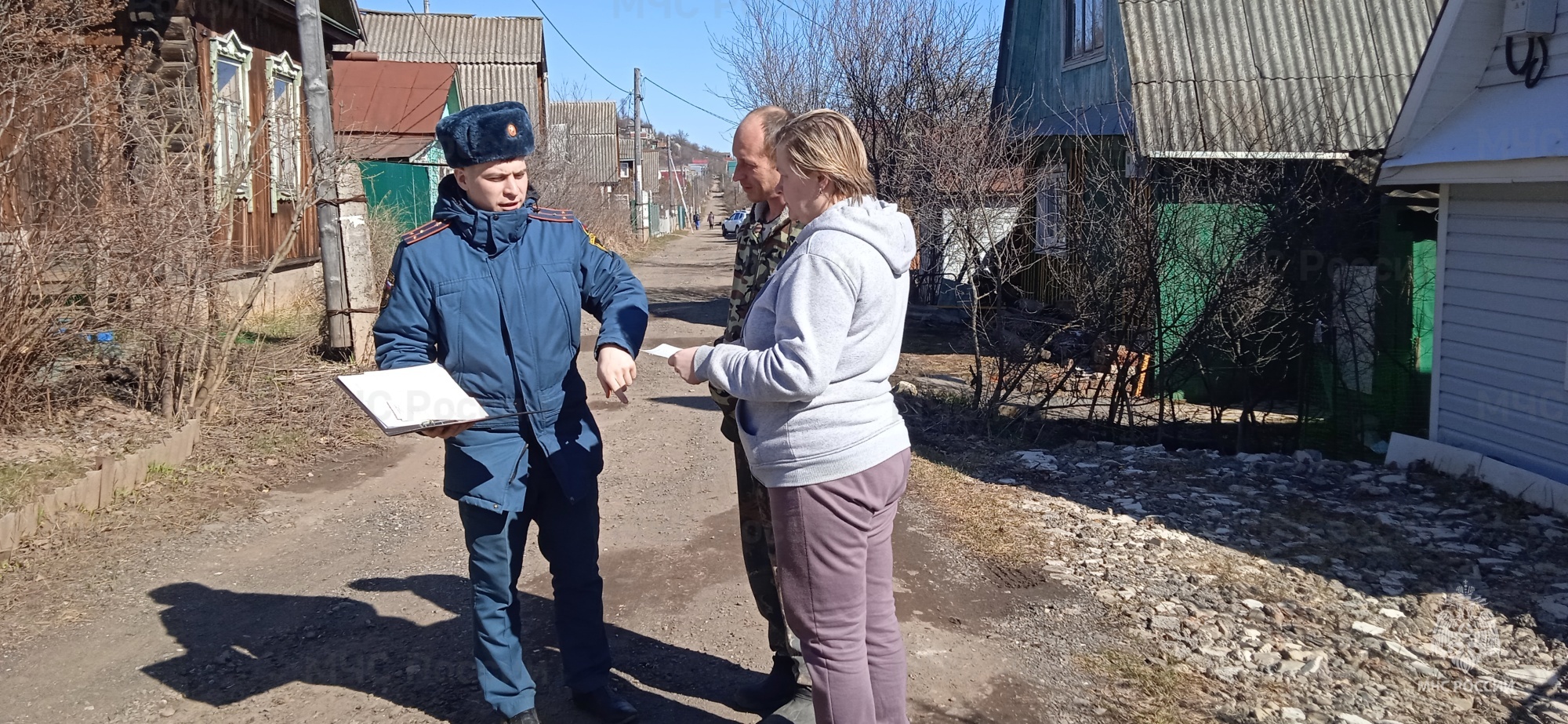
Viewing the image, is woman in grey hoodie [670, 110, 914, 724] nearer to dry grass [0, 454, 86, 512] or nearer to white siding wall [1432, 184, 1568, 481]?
dry grass [0, 454, 86, 512]

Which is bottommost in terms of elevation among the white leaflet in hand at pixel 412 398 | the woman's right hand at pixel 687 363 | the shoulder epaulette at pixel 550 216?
the white leaflet in hand at pixel 412 398

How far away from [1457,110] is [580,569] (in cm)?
639

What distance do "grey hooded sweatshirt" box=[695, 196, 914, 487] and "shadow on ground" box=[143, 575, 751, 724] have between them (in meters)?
1.27

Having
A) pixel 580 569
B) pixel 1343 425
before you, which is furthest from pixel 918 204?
pixel 580 569

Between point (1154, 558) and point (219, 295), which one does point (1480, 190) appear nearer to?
point (1154, 558)

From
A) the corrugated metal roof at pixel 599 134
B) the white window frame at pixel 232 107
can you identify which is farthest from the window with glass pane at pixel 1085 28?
the corrugated metal roof at pixel 599 134

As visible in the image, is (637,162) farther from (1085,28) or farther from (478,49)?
(1085,28)

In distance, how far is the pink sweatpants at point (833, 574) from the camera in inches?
100.0

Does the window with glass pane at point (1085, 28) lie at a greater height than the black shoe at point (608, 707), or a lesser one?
greater

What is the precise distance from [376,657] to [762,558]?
1.46m

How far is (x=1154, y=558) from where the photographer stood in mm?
5055

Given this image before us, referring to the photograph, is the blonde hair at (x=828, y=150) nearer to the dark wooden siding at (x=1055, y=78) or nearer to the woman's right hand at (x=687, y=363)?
the woman's right hand at (x=687, y=363)

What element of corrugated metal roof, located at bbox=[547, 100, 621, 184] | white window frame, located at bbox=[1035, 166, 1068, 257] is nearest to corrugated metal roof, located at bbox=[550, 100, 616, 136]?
corrugated metal roof, located at bbox=[547, 100, 621, 184]

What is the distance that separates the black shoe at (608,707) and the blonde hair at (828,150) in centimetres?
170
